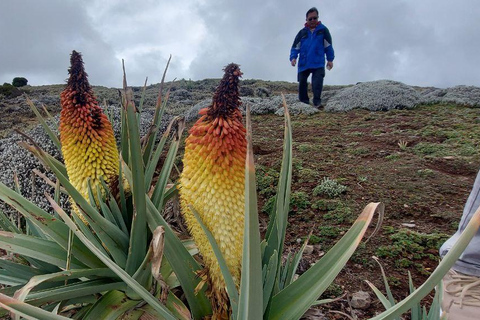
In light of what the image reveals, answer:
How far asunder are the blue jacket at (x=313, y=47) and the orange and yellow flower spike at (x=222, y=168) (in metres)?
11.3

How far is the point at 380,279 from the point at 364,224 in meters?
1.88

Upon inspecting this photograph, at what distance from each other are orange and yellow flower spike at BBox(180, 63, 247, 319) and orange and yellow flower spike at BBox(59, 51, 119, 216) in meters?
0.72

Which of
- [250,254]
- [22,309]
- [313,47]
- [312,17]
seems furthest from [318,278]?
[312,17]

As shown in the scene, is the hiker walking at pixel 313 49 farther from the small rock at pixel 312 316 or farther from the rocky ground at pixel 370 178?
the small rock at pixel 312 316

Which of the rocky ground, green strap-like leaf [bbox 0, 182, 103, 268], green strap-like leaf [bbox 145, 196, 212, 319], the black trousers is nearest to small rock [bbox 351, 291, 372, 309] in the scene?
the rocky ground

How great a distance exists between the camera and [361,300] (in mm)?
2410

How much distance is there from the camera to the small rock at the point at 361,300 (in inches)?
94.3

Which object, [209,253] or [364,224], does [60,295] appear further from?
[364,224]

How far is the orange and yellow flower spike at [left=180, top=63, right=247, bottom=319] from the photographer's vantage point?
1071mm

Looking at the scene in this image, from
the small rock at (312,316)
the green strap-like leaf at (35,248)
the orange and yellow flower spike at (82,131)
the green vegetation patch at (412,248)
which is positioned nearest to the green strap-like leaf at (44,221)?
the green strap-like leaf at (35,248)

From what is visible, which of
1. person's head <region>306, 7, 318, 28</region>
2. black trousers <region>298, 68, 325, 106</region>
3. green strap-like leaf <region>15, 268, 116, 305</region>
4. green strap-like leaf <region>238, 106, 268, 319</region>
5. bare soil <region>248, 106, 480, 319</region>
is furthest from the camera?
black trousers <region>298, 68, 325, 106</region>

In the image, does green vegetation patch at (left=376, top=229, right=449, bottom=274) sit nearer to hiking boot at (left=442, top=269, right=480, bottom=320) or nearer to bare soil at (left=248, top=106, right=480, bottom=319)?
bare soil at (left=248, top=106, right=480, bottom=319)

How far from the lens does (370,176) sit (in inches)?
186

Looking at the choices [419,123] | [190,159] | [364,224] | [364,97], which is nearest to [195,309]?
[190,159]
